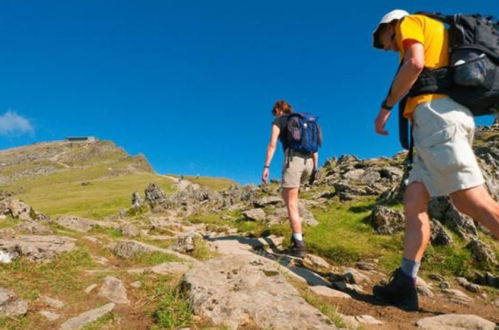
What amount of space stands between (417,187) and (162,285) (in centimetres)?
428

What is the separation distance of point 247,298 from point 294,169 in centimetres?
576

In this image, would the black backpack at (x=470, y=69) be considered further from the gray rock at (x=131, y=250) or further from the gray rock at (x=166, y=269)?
the gray rock at (x=131, y=250)

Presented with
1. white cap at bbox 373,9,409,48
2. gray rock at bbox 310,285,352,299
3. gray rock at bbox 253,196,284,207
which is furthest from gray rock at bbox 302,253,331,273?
gray rock at bbox 253,196,284,207

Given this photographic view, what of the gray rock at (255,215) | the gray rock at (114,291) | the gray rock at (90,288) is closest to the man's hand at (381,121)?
the gray rock at (114,291)

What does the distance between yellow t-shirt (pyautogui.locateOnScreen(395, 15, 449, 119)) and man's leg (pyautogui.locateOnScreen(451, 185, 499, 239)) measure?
140 cm

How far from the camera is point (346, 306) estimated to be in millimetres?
6039

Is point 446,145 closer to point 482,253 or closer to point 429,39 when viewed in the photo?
point 429,39

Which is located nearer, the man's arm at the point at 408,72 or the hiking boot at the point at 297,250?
the man's arm at the point at 408,72

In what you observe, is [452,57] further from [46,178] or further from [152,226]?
[46,178]

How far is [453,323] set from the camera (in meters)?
5.34

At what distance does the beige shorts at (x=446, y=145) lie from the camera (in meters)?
5.09

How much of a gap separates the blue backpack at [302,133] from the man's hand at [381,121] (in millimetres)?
4295

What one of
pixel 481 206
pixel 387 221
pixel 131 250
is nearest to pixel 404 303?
pixel 481 206

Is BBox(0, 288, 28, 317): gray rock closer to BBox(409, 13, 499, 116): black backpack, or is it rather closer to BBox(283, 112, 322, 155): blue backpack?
BBox(409, 13, 499, 116): black backpack
